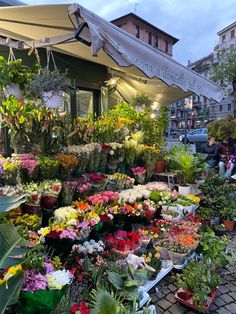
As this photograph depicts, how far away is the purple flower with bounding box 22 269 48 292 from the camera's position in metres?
1.83

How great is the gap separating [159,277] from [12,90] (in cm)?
271

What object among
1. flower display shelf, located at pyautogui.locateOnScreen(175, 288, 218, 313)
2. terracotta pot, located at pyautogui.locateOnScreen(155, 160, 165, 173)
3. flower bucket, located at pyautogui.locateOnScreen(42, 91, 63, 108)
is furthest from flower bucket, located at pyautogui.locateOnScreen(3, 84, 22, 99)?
terracotta pot, located at pyautogui.locateOnScreen(155, 160, 165, 173)

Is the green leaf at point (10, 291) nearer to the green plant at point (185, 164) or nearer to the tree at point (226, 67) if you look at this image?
the green plant at point (185, 164)

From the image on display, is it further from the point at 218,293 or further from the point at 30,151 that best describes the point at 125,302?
the point at 30,151

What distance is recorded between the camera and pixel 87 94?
6590 millimetres

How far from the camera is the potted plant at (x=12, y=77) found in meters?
3.18

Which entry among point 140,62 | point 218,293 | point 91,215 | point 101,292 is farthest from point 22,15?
point 218,293

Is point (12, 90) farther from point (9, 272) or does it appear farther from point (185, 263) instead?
point (185, 263)

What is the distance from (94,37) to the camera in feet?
8.07

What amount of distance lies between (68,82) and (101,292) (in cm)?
233

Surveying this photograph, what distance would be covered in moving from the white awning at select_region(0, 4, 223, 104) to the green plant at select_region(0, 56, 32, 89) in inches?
19.0

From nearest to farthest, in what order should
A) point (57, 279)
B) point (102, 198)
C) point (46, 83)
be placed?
point (57, 279)
point (46, 83)
point (102, 198)

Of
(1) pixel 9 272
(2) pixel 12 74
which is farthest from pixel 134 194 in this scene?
(1) pixel 9 272

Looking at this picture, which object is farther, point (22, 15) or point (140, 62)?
point (22, 15)
